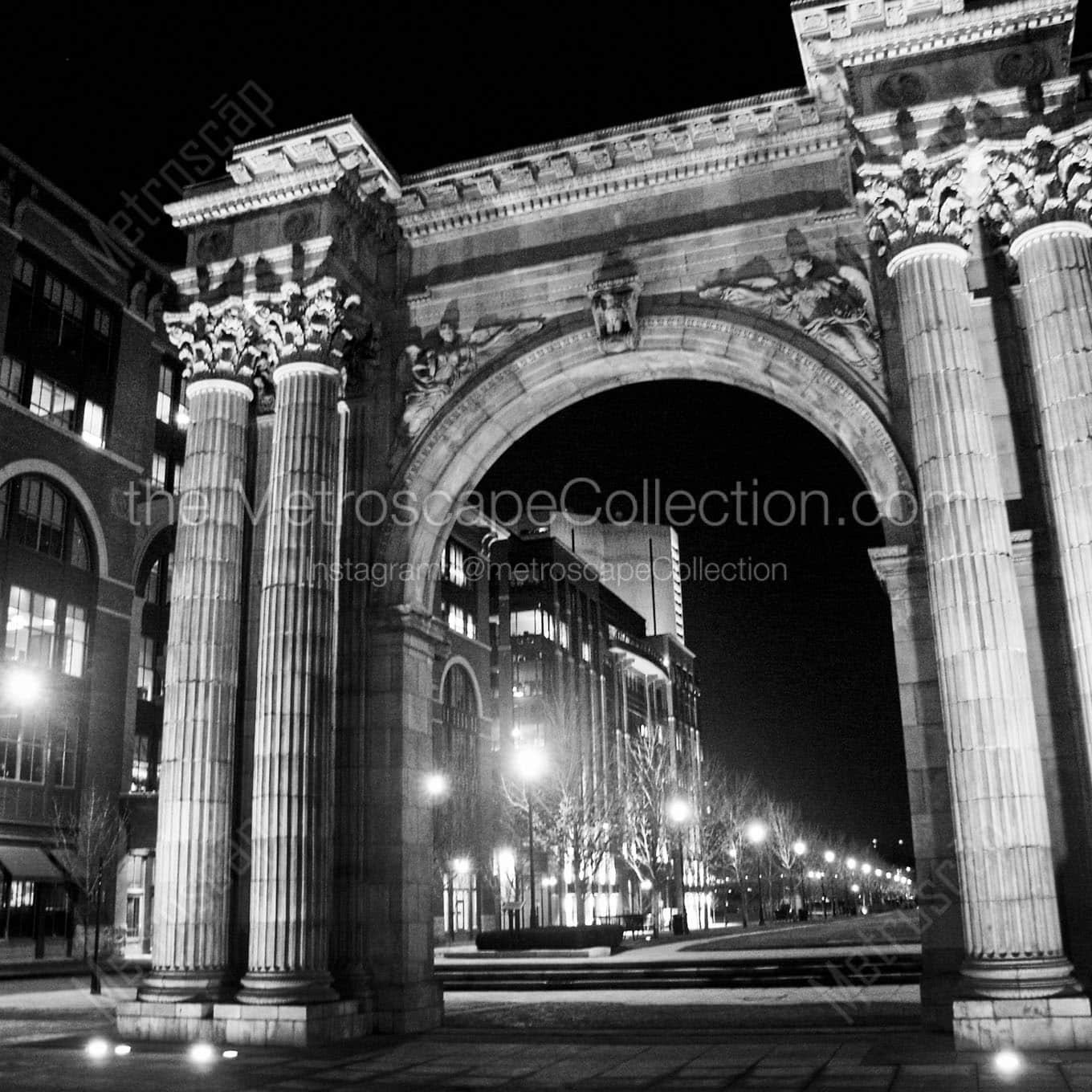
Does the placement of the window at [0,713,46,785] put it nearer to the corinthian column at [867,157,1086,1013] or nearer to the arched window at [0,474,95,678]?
the arched window at [0,474,95,678]

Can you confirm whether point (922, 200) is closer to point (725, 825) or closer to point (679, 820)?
point (679, 820)

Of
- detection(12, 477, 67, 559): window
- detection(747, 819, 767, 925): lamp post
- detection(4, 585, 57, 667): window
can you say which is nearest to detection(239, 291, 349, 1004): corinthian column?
detection(4, 585, 57, 667): window

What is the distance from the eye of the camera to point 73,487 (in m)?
48.8

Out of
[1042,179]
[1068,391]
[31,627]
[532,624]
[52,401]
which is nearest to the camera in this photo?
[1068,391]

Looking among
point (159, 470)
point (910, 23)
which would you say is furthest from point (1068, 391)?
point (159, 470)

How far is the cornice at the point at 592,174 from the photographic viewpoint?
63.9 feet

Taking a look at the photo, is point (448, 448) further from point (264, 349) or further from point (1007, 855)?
point (1007, 855)

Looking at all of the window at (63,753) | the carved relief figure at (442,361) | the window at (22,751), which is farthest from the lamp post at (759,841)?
the carved relief figure at (442,361)

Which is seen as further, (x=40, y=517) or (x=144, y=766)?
(x=144, y=766)

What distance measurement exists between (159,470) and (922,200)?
45786 millimetres

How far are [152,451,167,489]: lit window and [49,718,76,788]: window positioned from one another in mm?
12590

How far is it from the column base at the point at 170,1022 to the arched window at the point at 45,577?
100ft

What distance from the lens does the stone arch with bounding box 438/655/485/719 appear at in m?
72.4

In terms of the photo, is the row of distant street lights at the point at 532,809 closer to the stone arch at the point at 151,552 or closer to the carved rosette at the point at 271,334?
the stone arch at the point at 151,552
